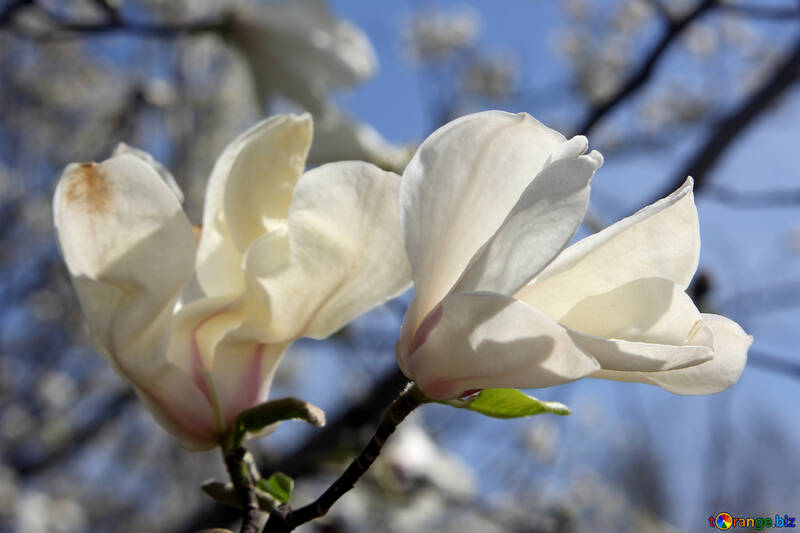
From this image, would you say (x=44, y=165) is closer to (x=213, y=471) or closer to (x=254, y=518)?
(x=213, y=471)

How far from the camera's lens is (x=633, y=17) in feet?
18.1

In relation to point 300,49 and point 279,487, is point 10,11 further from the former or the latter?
point 279,487

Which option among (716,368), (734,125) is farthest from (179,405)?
(734,125)

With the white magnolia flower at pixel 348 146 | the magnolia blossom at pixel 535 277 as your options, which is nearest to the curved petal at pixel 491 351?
the magnolia blossom at pixel 535 277

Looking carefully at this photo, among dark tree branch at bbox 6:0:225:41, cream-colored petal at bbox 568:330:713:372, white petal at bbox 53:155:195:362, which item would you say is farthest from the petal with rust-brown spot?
dark tree branch at bbox 6:0:225:41

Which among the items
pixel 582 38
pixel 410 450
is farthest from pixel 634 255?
pixel 582 38

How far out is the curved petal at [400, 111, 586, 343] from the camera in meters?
0.35

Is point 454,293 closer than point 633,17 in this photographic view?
Yes

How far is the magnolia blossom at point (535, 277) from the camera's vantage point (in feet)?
1.07

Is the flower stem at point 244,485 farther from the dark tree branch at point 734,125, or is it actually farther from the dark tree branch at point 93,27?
the dark tree branch at point 734,125

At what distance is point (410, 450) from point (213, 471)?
2.12 m

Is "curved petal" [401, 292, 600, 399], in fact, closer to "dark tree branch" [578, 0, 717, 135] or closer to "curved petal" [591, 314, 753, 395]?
"curved petal" [591, 314, 753, 395]

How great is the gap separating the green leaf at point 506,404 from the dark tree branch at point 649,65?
733 millimetres

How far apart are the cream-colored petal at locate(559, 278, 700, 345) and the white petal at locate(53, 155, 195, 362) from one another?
7.5 inches
